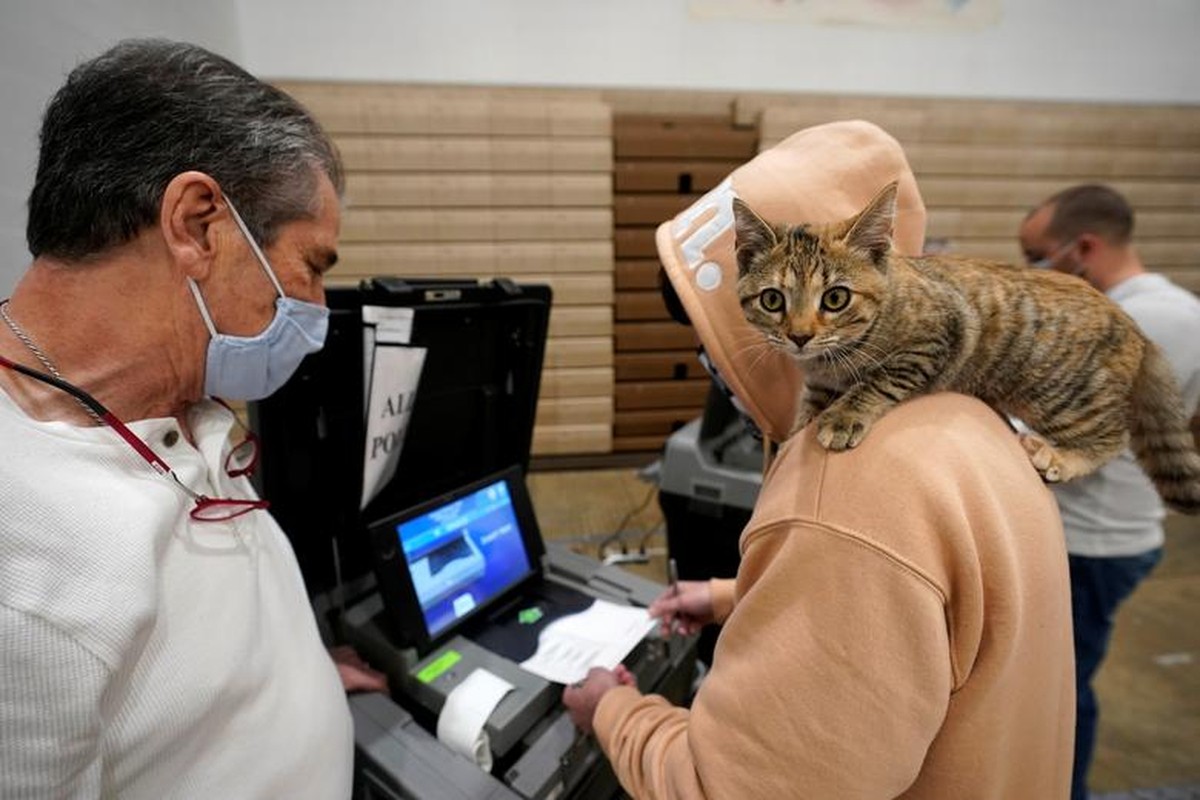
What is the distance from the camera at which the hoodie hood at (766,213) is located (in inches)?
33.1

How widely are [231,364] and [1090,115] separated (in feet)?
17.3

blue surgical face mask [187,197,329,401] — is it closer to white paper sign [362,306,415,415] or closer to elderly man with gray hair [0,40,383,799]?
elderly man with gray hair [0,40,383,799]

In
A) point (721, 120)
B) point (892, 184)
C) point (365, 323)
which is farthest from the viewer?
point (721, 120)

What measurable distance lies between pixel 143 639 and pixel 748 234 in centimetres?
93

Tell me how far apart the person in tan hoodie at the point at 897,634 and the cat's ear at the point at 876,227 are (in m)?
0.23

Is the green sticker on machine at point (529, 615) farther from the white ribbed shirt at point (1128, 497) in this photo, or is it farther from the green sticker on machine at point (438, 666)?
the white ribbed shirt at point (1128, 497)

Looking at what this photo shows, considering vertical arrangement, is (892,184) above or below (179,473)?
above

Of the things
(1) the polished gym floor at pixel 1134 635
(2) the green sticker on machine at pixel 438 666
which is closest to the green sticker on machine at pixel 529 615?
(2) the green sticker on machine at pixel 438 666

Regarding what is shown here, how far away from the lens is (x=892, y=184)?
0.73m

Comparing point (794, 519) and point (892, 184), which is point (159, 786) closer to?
point (794, 519)

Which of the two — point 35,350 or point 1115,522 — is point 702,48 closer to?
point 1115,522

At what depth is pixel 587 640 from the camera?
126 centimetres

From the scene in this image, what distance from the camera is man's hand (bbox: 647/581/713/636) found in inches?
48.1

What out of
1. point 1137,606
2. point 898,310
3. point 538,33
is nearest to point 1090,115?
point 1137,606
